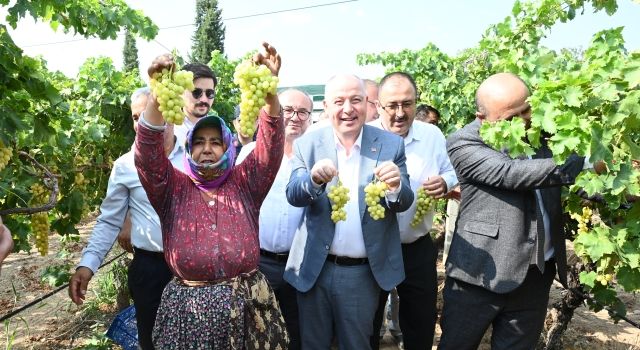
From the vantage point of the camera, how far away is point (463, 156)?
8.86 ft

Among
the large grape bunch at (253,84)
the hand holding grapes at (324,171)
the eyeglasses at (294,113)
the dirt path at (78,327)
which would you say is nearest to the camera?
the large grape bunch at (253,84)

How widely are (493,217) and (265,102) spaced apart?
52.1 inches

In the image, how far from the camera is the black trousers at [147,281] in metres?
2.94

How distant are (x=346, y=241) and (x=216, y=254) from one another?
82 centimetres

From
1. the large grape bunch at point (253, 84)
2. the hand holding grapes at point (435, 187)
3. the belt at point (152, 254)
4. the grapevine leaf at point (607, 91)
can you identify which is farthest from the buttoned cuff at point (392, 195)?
the belt at point (152, 254)

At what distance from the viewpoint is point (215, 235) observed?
2158 millimetres

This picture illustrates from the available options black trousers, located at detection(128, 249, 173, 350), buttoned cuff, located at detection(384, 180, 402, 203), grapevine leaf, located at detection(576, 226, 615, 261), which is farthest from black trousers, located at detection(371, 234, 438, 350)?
black trousers, located at detection(128, 249, 173, 350)

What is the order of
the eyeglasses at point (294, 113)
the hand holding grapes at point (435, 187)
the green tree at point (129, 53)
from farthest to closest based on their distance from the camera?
the green tree at point (129, 53) < the eyeglasses at point (294, 113) < the hand holding grapes at point (435, 187)

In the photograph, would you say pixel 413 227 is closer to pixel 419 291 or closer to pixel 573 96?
pixel 419 291

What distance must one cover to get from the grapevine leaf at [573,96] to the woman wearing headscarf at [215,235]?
1051 millimetres

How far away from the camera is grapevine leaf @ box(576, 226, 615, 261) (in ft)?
8.65

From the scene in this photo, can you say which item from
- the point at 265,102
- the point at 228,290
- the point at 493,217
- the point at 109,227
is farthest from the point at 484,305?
the point at 109,227

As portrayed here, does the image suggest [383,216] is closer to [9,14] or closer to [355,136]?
[355,136]

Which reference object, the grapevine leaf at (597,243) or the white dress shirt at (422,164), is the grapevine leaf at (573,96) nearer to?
the grapevine leaf at (597,243)
